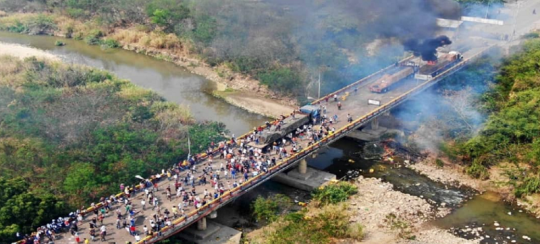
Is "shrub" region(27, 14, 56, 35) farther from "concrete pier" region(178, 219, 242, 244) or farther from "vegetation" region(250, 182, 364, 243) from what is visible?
"concrete pier" region(178, 219, 242, 244)

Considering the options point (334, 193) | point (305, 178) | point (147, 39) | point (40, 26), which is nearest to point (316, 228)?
point (334, 193)

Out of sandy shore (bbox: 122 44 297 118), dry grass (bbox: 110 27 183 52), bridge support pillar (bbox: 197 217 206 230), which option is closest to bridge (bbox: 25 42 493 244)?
bridge support pillar (bbox: 197 217 206 230)

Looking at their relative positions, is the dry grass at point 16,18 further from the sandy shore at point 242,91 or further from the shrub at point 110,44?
the sandy shore at point 242,91

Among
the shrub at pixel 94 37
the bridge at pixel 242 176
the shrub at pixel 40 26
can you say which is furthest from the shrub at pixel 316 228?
the shrub at pixel 40 26

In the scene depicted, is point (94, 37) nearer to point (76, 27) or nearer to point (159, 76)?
point (76, 27)

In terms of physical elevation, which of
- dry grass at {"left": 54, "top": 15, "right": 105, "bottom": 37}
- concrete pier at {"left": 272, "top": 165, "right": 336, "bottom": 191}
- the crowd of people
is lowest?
concrete pier at {"left": 272, "top": 165, "right": 336, "bottom": 191}
